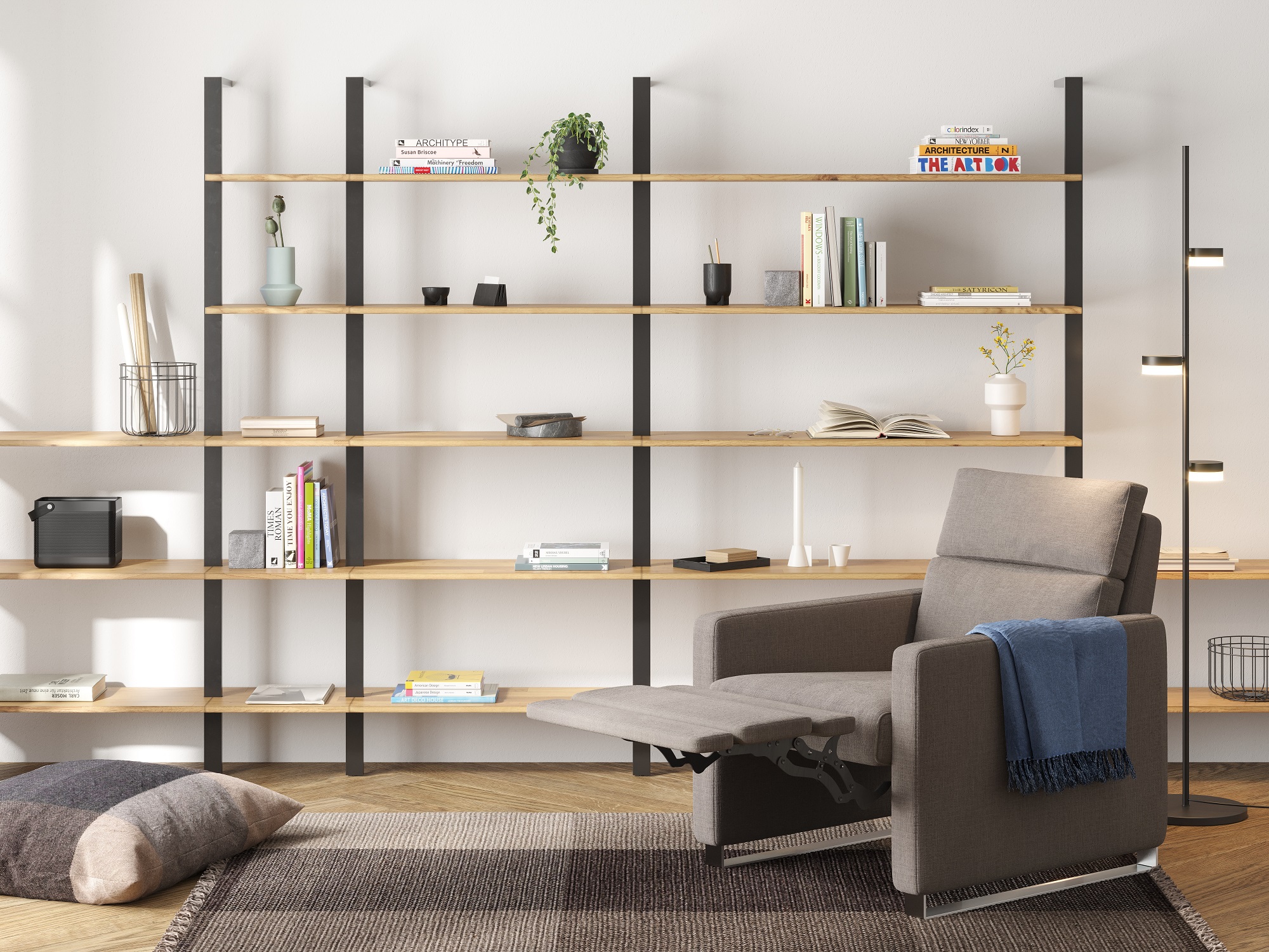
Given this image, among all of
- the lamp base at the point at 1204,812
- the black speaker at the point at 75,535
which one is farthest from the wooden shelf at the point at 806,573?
the black speaker at the point at 75,535

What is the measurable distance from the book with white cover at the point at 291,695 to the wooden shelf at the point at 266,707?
17 mm

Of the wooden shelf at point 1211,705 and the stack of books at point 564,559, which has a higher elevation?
the stack of books at point 564,559

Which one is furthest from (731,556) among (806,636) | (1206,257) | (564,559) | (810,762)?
(1206,257)

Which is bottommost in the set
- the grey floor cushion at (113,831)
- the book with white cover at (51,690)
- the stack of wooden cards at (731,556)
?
the grey floor cushion at (113,831)

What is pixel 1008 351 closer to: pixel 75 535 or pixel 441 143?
pixel 441 143

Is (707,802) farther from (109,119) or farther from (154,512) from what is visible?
(109,119)

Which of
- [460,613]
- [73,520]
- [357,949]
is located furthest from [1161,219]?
[73,520]

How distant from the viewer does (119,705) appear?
4.09 meters

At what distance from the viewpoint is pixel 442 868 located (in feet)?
11.0

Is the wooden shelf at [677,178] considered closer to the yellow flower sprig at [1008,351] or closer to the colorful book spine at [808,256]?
the colorful book spine at [808,256]

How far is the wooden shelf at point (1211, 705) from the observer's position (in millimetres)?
4047

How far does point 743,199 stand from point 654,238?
0.30m

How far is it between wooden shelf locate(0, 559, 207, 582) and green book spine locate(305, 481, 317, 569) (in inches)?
11.9

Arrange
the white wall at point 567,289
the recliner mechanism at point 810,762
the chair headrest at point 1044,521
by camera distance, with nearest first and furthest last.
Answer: the recliner mechanism at point 810,762 < the chair headrest at point 1044,521 < the white wall at point 567,289
